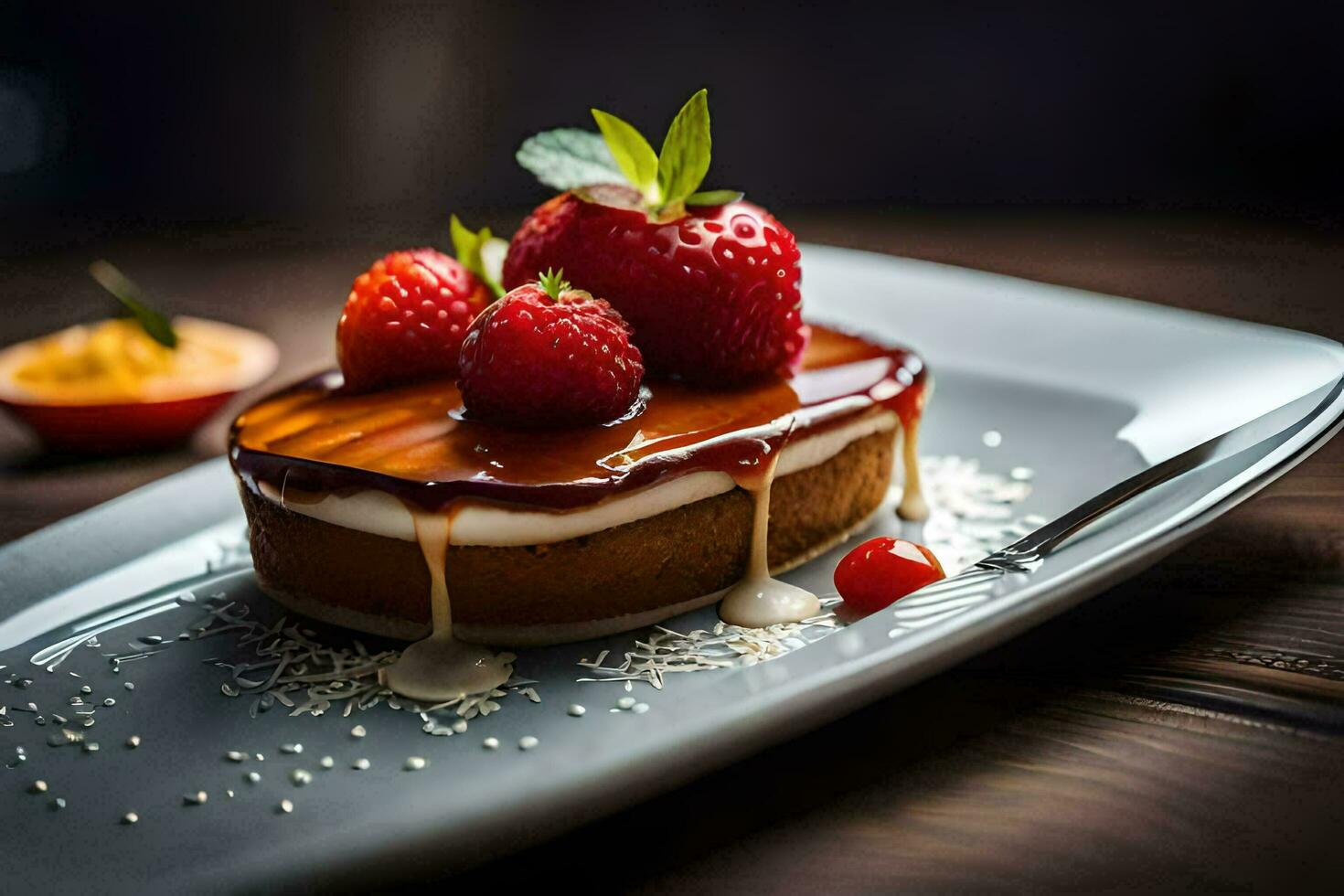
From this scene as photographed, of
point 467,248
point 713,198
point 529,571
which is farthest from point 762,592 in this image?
point 467,248

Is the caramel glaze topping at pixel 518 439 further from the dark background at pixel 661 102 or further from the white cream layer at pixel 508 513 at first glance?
the dark background at pixel 661 102

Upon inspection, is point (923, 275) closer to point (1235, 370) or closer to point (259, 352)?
point (1235, 370)

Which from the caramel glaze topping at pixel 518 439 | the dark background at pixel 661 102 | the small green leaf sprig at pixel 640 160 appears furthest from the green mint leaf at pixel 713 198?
the dark background at pixel 661 102

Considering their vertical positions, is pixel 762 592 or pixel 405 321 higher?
pixel 405 321

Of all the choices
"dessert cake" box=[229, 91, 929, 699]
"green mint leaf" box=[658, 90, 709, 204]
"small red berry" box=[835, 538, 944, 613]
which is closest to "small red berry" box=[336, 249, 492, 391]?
"dessert cake" box=[229, 91, 929, 699]

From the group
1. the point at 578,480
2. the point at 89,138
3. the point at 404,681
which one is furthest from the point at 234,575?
the point at 89,138

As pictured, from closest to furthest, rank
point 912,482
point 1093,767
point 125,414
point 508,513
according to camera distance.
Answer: point 1093,767 → point 508,513 → point 912,482 → point 125,414

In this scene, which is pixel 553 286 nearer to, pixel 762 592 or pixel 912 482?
pixel 762 592

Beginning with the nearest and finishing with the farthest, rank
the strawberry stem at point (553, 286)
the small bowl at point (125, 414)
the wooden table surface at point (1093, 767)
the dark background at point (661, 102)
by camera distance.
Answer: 1. the wooden table surface at point (1093, 767)
2. the strawberry stem at point (553, 286)
3. the small bowl at point (125, 414)
4. the dark background at point (661, 102)
